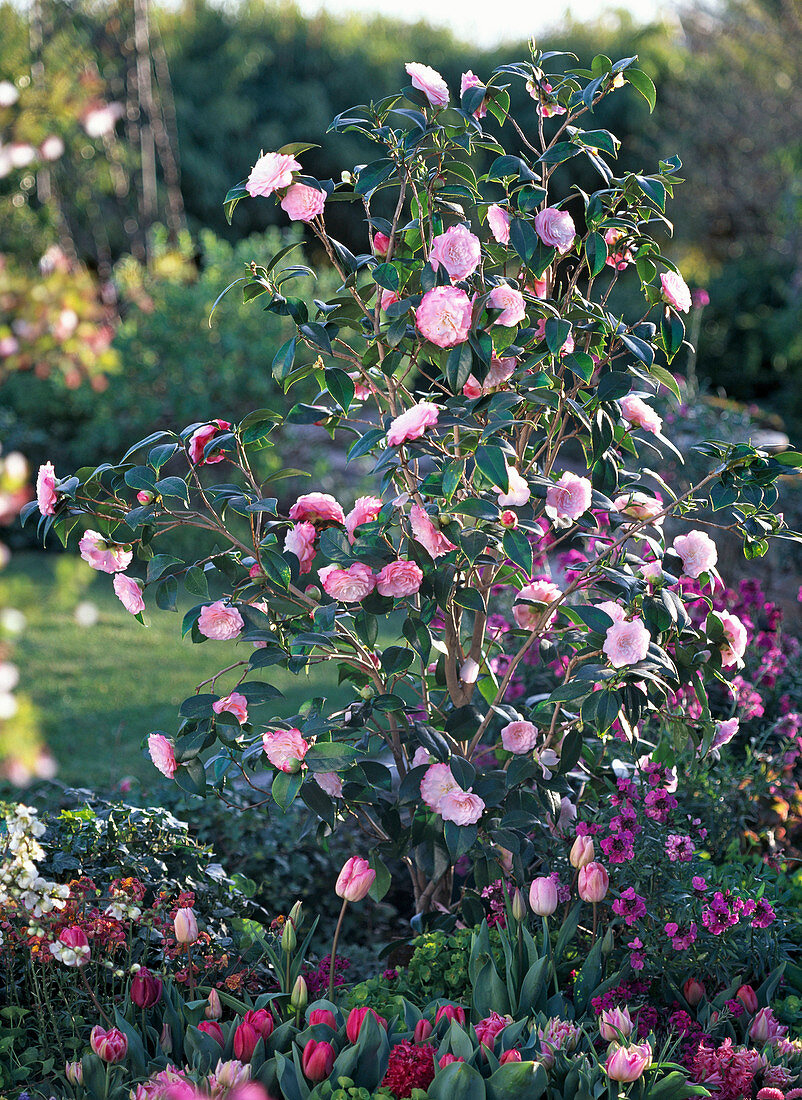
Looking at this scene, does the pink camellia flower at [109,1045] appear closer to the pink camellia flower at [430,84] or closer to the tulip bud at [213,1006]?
the tulip bud at [213,1006]

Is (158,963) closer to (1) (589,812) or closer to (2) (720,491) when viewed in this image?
(1) (589,812)

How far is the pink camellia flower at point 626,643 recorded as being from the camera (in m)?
1.72

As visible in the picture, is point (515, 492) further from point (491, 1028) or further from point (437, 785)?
point (491, 1028)

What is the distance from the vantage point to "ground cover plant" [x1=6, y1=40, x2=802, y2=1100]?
167 centimetres

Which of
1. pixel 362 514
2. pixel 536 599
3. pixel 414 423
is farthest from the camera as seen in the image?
pixel 536 599

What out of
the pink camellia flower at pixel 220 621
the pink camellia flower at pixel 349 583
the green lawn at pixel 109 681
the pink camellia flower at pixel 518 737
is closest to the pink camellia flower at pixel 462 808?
the pink camellia flower at pixel 518 737

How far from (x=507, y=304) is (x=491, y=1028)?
1158 mm

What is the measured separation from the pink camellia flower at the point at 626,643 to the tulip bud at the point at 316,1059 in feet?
2.51

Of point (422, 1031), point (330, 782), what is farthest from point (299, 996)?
point (330, 782)

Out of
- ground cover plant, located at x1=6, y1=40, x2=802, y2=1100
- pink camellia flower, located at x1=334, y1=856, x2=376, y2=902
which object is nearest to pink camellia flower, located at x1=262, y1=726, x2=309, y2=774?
ground cover plant, located at x1=6, y1=40, x2=802, y2=1100

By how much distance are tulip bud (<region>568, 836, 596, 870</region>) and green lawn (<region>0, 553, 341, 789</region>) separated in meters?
1.75

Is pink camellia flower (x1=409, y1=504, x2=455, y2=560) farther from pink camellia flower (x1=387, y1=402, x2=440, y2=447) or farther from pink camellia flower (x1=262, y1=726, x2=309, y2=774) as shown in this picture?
pink camellia flower (x1=262, y1=726, x2=309, y2=774)

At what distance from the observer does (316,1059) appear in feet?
4.81

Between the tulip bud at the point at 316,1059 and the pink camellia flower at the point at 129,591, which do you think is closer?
the tulip bud at the point at 316,1059
